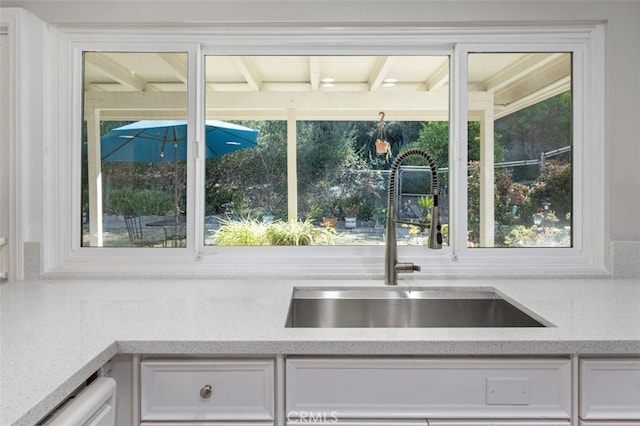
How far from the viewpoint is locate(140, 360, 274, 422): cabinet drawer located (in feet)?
3.59

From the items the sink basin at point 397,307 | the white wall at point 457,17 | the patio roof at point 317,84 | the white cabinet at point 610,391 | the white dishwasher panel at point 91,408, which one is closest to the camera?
the white dishwasher panel at point 91,408

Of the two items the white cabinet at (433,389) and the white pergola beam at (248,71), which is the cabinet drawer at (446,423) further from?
the white pergola beam at (248,71)

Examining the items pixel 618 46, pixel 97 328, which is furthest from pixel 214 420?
pixel 618 46

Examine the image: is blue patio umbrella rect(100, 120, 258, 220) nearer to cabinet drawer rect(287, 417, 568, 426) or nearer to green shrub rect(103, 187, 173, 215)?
green shrub rect(103, 187, 173, 215)

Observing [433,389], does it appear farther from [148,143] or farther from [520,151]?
[148,143]

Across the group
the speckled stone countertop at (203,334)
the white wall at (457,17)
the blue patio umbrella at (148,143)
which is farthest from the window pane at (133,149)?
the speckled stone countertop at (203,334)

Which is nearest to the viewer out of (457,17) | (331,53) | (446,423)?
(446,423)

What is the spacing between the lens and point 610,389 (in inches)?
43.0

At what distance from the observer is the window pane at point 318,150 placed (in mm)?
1927

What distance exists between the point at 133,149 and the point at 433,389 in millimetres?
1586

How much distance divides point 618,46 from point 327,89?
126 cm

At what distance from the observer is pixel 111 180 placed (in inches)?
74.0

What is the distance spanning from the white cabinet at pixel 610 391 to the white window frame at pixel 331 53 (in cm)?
74

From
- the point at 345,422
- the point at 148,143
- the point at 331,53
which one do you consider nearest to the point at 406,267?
the point at 345,422
